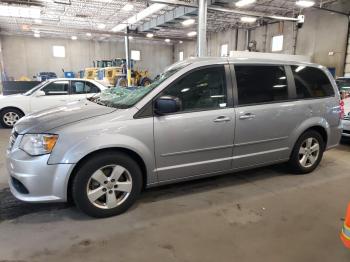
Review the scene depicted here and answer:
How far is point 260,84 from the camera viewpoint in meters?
3.35

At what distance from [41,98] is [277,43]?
12.2 m

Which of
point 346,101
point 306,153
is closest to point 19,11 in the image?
point 346,101

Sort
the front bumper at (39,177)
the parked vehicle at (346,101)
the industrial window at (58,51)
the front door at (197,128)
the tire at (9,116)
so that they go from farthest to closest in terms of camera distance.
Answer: the industrial window at (58,51), the tire at (9,116), the parked vehicle at (346,101), the front door at (197,128), the front bumper at (39,177)

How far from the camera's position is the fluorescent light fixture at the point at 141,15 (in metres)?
11.9

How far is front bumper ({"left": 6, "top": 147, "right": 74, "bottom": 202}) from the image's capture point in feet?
8.02

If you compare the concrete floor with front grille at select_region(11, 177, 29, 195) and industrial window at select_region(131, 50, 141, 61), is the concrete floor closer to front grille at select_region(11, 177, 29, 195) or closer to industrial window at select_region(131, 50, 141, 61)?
front grille at select_region(11, 177, 29, 195)

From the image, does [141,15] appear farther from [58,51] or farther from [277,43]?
[58,51]

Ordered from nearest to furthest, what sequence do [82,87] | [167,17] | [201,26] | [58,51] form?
[82,87] → [201,26] → [167,17] → [58,51]

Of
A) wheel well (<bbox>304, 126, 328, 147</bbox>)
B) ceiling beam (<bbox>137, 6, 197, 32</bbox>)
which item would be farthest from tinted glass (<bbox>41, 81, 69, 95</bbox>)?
wheel well (<bbox>304, 126, 328, 147</bbox>)

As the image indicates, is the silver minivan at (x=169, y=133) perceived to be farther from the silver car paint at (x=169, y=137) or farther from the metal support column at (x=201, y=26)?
the metal support column at (x=201, y=26)

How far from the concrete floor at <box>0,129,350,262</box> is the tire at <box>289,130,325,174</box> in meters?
0.33

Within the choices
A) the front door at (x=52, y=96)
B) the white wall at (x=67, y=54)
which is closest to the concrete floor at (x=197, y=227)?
the front door at (x=52, y=96)

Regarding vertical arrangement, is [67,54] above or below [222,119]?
above

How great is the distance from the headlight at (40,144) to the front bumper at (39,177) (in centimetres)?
5
